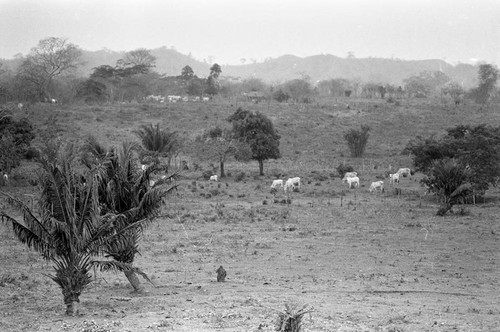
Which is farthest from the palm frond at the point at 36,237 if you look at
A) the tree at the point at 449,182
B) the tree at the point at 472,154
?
the tree at the point at 472,154

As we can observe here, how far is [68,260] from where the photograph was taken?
13.9 m

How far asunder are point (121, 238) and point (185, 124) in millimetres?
55926

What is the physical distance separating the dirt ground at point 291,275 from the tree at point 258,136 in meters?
14.2

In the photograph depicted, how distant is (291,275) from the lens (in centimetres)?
1850

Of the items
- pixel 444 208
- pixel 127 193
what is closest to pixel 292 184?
pixel 444 208

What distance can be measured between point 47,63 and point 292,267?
73.9 metres

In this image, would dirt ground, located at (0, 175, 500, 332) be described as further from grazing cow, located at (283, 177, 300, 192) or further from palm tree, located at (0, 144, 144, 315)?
grazing cow, located at (283, 177, 300, 192)

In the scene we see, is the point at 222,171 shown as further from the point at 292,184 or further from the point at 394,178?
the point at 394,178

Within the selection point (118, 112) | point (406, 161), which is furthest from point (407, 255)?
point (118, 112)

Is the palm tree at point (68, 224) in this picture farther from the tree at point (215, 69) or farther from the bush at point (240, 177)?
the tree at point (215, 69)

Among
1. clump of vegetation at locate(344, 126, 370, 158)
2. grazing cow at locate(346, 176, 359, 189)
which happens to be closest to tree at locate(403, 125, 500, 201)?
grazing cow at locate(346, 176, 359, 189)

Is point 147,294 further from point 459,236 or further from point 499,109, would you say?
point 499,109

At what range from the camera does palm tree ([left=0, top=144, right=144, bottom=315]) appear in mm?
13266

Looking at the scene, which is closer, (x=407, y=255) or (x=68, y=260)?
(x=68, y=260)
